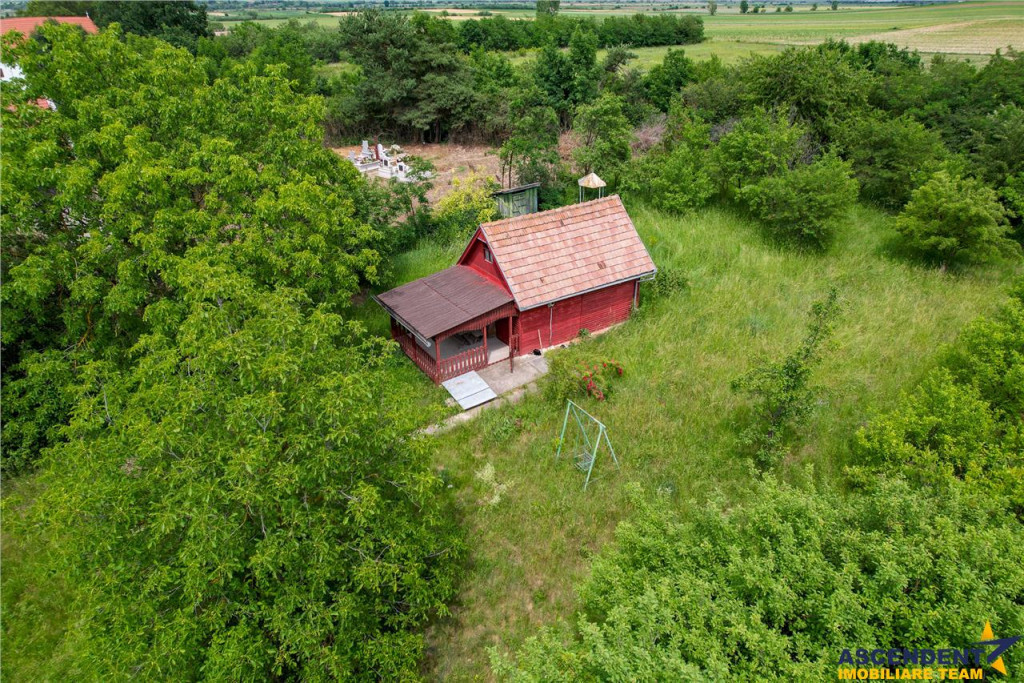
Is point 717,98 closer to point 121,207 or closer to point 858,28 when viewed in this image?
point 858,28

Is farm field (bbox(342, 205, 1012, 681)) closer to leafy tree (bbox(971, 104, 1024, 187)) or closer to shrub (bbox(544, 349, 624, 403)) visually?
shrub (bbox(544, 349, 624, 403))

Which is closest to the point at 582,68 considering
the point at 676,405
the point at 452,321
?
the point at 452,321

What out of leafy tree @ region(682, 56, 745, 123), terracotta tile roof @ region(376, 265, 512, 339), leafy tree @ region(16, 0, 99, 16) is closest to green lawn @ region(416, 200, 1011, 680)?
terracotta tile roof @ region(376, 265, 512, 339)

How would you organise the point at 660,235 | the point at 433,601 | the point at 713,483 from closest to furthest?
the point at 433,601
the point at 713,483
the point at 660,235

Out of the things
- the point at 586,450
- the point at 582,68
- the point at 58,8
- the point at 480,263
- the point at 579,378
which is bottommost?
the point at 586,450

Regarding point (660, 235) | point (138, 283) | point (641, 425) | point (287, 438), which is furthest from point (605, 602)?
point (660, 235)

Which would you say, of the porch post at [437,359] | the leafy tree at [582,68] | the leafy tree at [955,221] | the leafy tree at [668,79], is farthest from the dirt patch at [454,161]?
the leafy tree at [955,221]

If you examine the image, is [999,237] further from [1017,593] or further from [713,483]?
[1017,593]
